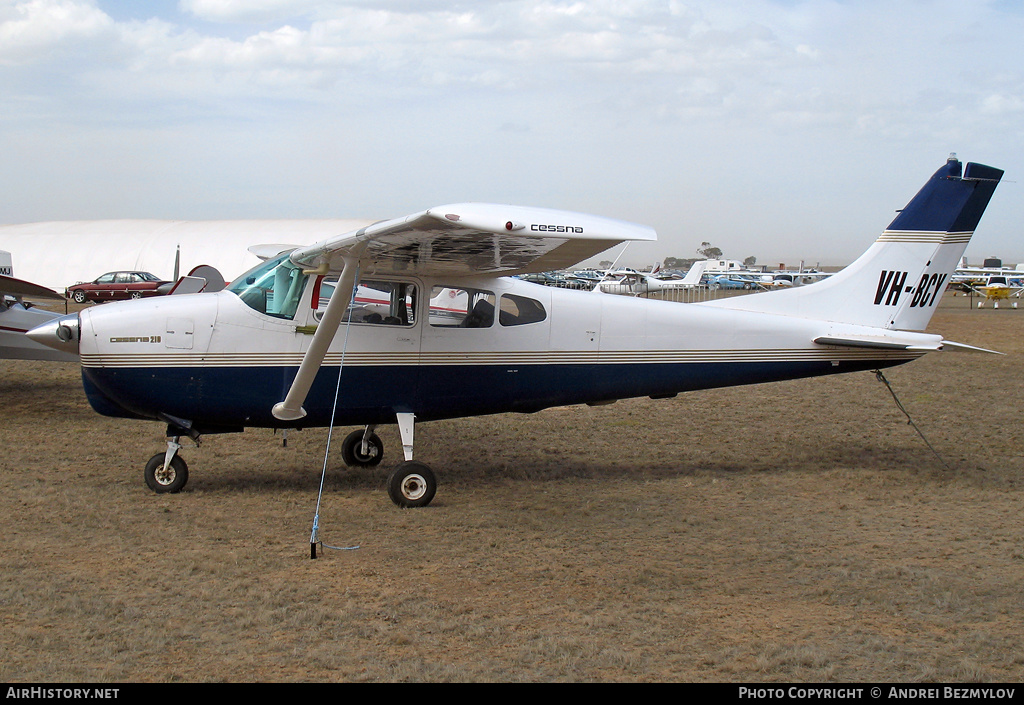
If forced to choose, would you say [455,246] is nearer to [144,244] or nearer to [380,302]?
[380,302]

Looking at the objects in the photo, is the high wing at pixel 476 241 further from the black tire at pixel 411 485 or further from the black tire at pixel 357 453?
the black tire at pixel 357 453

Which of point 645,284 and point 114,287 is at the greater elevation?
point 645,284

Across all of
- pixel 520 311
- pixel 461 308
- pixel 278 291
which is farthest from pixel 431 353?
pixel 278 291

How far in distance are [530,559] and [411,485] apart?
1681 mm

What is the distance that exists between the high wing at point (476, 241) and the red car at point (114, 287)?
36420 millimetres

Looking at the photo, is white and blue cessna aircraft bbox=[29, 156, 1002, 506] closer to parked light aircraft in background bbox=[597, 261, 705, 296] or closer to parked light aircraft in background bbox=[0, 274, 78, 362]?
parked light aircraft in background bbox=[0, 274, 78, 362]

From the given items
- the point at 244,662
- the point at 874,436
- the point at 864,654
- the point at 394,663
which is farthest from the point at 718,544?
the point at 874,436

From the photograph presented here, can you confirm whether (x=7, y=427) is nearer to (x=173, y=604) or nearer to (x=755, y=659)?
(x=173, y=604)

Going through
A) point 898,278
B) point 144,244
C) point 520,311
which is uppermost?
point 898,278

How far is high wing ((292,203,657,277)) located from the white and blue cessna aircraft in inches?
1.7

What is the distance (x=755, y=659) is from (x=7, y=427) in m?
10.1

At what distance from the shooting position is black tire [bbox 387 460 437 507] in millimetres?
7215

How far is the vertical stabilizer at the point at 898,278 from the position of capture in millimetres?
8922

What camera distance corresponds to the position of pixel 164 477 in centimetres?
754
